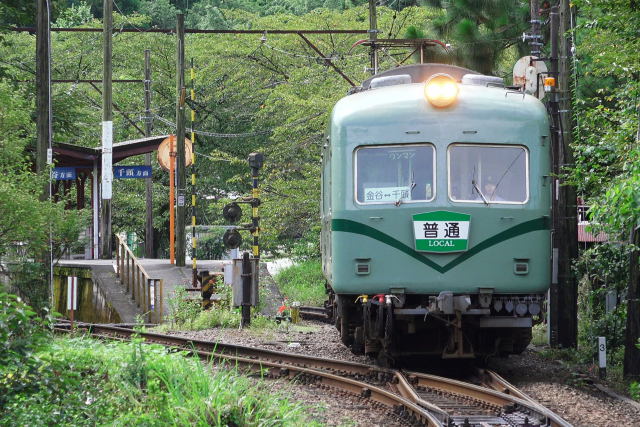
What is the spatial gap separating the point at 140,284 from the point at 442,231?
1112cm

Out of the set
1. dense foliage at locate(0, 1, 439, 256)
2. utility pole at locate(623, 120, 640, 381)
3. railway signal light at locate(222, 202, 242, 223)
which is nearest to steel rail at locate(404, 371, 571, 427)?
utility pole at locate(623, 120, 640, 381)

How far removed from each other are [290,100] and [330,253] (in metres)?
16.6

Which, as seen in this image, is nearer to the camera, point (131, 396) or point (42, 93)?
point (131, 396)

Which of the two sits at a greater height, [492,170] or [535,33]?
[535,33]

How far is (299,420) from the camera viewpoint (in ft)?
25.0

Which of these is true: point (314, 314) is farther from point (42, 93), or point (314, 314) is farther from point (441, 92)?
point (441, 92)

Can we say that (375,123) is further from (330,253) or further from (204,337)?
(204,337)

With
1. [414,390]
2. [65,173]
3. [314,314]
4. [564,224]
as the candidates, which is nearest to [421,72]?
[564,224]

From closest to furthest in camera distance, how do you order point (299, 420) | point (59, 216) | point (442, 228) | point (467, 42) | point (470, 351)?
point (299, 420), point (442, 228), point (470, 351), point (59, 216), point (467, 42)

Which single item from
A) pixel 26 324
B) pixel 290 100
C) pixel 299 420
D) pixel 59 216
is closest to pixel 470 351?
pixel 299 420

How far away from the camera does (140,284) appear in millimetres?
20625

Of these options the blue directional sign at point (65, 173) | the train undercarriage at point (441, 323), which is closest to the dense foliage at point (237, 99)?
the blue directional sign at point (65, 173)

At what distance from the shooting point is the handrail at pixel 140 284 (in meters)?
19.6

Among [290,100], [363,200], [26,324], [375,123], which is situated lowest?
[26,324]
